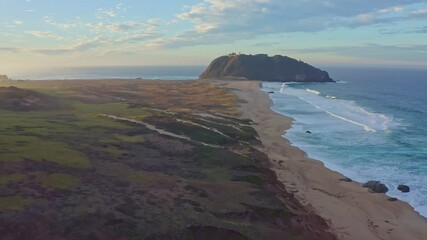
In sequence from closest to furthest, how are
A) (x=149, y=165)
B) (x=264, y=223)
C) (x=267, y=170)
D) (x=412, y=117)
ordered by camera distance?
(x=264, y=223), (x=149, y=165), (x=267, y=170), (x=412, y=117)

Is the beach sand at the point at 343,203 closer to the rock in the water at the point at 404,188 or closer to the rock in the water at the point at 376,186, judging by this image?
the rock in the water at the point at 376,186

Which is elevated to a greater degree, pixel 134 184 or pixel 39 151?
pixel 39 151

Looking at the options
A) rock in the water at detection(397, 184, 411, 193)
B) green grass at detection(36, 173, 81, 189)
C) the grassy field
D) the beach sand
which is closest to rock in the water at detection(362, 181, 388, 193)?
the beach sand

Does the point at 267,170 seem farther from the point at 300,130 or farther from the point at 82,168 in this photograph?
the point at 300,130

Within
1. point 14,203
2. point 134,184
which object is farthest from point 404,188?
point 14,203

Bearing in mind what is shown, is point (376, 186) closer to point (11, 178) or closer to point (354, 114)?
point (11, 178)

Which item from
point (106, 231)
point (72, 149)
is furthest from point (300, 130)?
point (106, 231)
